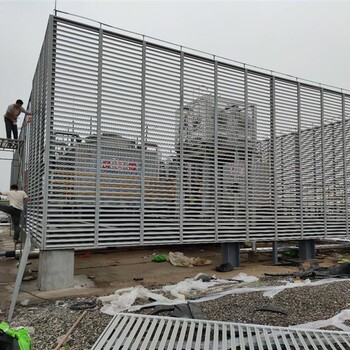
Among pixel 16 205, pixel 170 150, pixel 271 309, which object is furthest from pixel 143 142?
pixel 271 309

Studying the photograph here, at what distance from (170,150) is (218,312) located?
406 centimetres

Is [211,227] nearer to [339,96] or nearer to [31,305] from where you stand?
[31,305]

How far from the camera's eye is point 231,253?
8.15m

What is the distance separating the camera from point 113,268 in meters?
8.05

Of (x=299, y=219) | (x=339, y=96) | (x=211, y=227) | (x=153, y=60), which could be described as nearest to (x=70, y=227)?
(x=211, y=227)

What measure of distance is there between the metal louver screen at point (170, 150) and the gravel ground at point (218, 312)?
1.63 metres

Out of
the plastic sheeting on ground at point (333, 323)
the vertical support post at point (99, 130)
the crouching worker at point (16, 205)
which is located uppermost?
the vertical support post at point (99, 130)

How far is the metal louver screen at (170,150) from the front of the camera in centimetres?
613

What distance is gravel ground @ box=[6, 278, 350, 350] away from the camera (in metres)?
3.51

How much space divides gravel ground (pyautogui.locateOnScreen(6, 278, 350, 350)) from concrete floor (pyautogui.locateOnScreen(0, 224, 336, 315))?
0.76 meters

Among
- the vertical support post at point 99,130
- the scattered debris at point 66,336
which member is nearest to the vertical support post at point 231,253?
the vertical support post at point 99,130

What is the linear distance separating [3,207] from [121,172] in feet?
11.3

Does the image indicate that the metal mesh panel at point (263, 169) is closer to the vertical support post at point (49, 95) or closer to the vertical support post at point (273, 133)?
the vertical support post at point (273, 133)

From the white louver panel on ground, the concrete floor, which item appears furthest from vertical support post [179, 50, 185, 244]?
the white louver panel on ground
